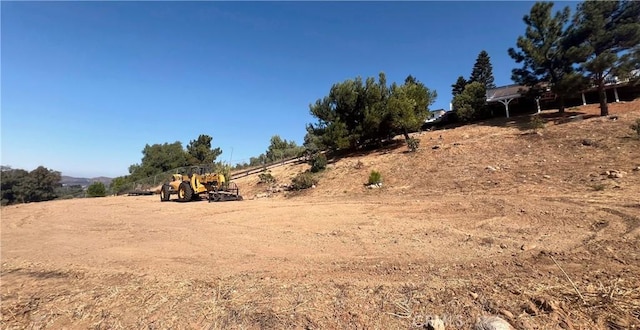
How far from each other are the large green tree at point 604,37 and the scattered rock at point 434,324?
80.0 ft

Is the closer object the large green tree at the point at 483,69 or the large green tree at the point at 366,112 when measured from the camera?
the large green tree at the point at 366,112

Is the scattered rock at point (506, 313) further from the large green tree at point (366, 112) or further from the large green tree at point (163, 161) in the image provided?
the large green tree at point (163, 161)

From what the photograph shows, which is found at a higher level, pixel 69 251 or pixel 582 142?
pixel 582 142

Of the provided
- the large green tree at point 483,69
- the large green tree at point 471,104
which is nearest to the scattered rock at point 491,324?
the large green tree at point 471,104

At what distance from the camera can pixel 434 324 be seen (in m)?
2.79

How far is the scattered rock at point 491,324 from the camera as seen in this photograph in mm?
2670

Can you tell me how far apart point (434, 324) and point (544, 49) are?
27873 millimetres

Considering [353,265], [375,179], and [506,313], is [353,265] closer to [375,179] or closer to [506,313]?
[506,313]

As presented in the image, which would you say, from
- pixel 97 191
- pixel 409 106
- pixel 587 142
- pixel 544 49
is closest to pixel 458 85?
pixel 544 49

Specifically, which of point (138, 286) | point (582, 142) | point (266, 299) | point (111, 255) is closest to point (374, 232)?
point (266, 299)

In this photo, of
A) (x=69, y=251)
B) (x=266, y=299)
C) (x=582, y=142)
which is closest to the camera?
(x=266, y=299)

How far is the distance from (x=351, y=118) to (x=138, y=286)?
21341 millimetres

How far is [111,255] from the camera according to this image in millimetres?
5676

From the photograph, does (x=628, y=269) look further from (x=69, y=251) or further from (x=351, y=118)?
(x=351, y=118)
